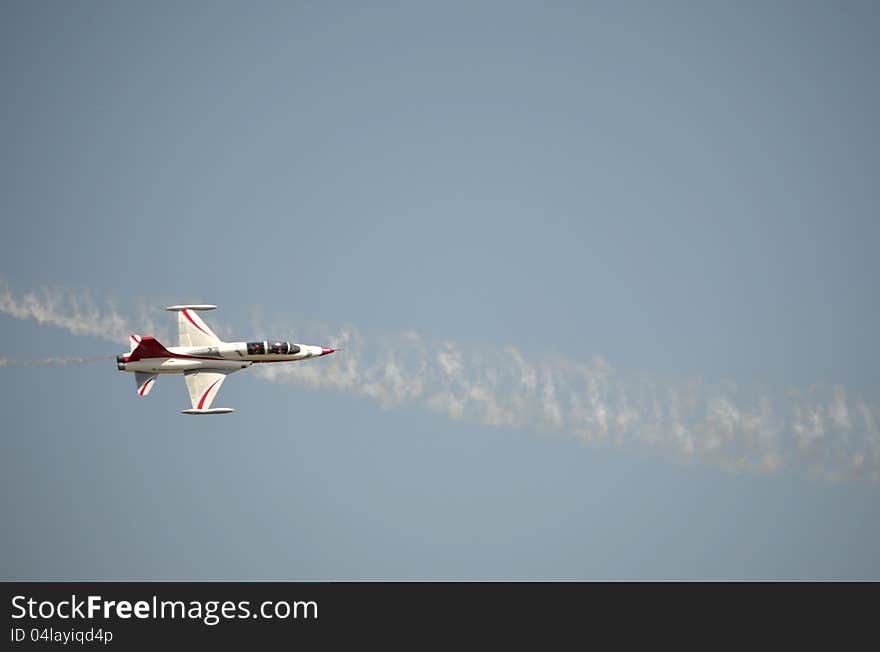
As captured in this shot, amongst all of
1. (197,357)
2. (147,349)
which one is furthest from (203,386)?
(147,349)

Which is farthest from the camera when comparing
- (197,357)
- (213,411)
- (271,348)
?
(271,348)

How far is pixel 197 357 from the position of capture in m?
103

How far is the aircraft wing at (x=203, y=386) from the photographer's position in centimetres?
10275

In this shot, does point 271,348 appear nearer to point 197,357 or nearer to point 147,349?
point 197,357

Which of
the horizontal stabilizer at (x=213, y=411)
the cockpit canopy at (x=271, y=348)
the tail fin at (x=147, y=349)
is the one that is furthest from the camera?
the cockpit canopy at (x=271, y=348)
